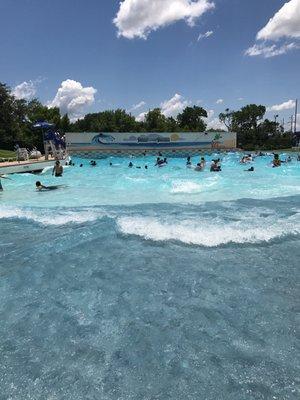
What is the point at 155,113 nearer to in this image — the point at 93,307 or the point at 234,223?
the point at 234,223

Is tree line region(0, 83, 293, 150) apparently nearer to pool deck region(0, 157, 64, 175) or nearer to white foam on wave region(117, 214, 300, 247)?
pool deck region(0, 157, 64, 175)

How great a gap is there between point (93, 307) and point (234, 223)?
579 cm

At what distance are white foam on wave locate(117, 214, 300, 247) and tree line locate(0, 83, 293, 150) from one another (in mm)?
38613

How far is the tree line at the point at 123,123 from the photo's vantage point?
45.6 meters

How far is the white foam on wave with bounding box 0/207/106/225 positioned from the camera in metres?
10.9

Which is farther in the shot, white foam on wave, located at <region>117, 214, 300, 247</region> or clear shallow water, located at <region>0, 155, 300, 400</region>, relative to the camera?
white foam on wave, located at <region>117, 214, 300, 247</region>

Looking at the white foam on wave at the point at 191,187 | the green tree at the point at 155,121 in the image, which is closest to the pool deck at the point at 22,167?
the white foam on wave at the point at 191,187

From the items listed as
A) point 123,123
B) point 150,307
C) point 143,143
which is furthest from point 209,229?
point 123,123

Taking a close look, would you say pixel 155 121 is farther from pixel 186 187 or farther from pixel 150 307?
pixel 150 307

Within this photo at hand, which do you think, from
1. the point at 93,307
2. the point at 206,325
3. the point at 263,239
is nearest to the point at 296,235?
the point at 263,239

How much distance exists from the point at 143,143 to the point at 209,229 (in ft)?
142

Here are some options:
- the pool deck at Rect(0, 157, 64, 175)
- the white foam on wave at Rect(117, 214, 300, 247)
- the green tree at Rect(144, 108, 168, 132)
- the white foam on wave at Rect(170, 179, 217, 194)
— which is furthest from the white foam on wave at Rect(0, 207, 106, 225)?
the green tree at Rect(144, 108, 168, 132)

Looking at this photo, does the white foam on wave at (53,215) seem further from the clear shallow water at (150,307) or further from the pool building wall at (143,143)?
the pool building wall at (143,143)

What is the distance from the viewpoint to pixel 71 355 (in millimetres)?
4277
